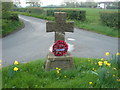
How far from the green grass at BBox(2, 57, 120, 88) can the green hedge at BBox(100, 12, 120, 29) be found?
31.2ft

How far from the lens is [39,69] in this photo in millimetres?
5293

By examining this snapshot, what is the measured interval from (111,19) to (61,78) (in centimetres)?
1157

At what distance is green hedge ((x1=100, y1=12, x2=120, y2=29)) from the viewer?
14.2m

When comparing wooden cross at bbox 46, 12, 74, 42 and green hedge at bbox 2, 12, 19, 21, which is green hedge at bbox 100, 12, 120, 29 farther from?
wooden cross at bbox 46, 12, 74, 42

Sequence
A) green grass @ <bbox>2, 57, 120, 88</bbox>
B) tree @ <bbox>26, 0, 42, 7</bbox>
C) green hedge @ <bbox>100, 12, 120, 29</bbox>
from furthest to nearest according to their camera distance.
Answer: tree @ <bbox>26, 0, 42, 7</bbox> < green hedge @ <bbox>100, 12, 120, 29</bbox> < green grass @ <bbox>2, 57, 120, 88</bbox>

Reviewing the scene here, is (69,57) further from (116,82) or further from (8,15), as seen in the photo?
(8,15)

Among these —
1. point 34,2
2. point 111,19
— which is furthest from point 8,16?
point 34,2

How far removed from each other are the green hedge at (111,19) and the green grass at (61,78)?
9.52m

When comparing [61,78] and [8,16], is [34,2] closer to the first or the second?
[8,16]

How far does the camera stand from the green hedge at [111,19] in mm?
14243

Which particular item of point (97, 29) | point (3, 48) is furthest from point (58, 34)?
point (97, 29)

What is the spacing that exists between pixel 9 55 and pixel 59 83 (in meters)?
4.51

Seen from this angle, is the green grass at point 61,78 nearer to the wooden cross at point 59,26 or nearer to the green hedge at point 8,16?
the wooden cross at point 59,26

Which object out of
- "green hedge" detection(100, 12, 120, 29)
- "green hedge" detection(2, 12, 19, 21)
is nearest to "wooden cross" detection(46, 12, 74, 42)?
"green hedge" detection(100, 12, 120, 29)
